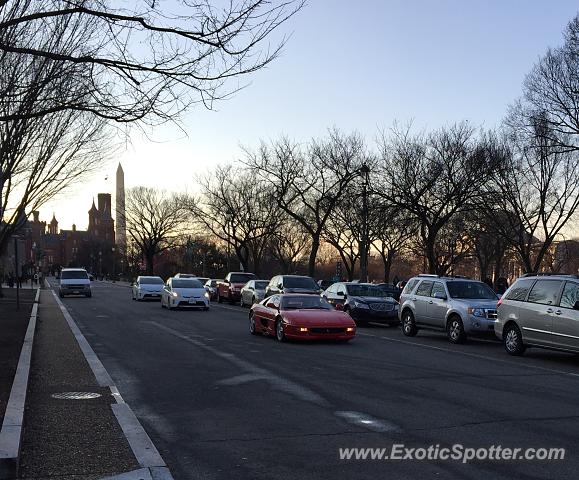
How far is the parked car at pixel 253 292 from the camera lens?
33062 mm

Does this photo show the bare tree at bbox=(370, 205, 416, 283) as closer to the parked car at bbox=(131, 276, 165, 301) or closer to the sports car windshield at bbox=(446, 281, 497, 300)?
the parked car at bbox=(131, 276, 165, 301)

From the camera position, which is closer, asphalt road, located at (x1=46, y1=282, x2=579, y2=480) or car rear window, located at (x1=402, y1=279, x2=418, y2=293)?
asphalt road, located at (x1=46, y1=282, x2=579, y2=480)

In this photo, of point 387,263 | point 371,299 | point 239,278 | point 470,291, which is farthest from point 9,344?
point 387,263

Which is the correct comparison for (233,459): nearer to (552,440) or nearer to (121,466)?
(121,466)

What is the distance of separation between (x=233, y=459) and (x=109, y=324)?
17.6 m

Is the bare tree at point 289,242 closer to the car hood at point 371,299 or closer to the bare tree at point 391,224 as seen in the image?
the bare tree at point 391,224

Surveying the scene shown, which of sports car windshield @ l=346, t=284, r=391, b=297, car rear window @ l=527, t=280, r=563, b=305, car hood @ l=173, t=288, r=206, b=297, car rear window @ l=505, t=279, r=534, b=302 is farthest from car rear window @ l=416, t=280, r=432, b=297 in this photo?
car hood @ l=173, t=288, r=206, b=297

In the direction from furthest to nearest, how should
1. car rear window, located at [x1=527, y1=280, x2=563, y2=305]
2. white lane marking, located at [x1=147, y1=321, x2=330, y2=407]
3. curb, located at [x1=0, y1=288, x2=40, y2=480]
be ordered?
car rear window, located at [x1=527, y1=280, x2=563, y2=305]
white lane marking, located at [x1=147, y1=321, x2=330, y2=407]
curb, located at [x1=0, y1=288, x2=40, y2=480]

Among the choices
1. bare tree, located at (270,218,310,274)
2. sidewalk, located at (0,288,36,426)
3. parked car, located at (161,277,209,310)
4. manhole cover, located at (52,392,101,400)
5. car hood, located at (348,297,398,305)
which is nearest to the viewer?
manhole cover, located at (52,392,101,400)

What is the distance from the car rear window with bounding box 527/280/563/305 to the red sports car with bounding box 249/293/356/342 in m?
4.39

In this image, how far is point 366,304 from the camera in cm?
2389

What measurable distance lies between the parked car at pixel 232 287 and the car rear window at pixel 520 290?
78.3 feet

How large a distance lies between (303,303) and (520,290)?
5.44 metres

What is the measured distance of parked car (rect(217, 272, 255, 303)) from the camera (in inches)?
1517
